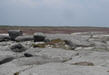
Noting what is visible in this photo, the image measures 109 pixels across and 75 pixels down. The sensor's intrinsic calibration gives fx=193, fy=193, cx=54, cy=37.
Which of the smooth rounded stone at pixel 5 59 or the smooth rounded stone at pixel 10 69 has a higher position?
the smooth rounded stone at pixel 10 69

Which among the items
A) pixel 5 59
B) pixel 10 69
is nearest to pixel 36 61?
pixel 10 69

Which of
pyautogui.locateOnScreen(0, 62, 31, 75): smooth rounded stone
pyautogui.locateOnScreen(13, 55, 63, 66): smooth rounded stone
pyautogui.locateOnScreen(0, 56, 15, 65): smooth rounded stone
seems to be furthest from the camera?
pyautogui.locateOnScreen(0, 56, 15, 65): smooth rounded stone

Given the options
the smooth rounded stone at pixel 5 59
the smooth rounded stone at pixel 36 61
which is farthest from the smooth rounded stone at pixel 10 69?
the smooth rounded stone at pixel 5 59

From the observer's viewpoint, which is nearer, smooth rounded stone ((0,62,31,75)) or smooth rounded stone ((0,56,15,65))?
smooth rounded stone ((0,62,31,75))

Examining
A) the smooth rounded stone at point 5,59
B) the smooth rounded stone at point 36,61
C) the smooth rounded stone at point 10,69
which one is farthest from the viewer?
the smooth rounded stone at point 5,59

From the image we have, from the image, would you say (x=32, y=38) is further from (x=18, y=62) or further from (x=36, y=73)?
(x=36, y=73)

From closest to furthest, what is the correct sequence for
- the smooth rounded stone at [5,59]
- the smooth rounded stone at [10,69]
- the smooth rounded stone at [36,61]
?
1. the smooth rounded stone at [10,69]
2. the smooth rounded stone at [36,61]
3. the smooth rounded stone at [5,59]

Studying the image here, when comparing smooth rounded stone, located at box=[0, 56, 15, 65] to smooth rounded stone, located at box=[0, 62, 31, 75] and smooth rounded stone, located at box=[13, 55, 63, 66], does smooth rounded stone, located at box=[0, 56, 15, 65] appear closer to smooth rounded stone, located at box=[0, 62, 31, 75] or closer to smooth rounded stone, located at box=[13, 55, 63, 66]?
smooth rounded stone, located at box=[13, 55, 63, 66]

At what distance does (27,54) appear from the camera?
1284 centimetres

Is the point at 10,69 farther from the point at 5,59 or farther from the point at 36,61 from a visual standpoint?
the point at 5,59

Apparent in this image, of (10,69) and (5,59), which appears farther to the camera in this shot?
(5,59)

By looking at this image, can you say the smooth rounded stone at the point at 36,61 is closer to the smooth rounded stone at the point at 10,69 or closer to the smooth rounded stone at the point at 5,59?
the smooth rounded stone at the point at 10,69

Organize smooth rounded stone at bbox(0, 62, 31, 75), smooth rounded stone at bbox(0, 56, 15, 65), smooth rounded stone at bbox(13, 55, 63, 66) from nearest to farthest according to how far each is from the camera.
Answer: smooth rounded stone at bbox(0, 62, 31, 75) → smooth rounded stone at bbox(13, 55, 63, 66) → smooth rounded stone at bbox(0, 56, 15, 65)

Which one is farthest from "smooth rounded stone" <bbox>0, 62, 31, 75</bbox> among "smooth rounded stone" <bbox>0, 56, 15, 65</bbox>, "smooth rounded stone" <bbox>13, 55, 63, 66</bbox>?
"smooth rounded stone" <bbox>0, 56, 15, 65</bbox>
